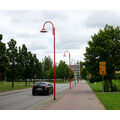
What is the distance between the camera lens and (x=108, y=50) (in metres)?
25.2

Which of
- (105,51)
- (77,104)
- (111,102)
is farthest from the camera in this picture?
(105,51)

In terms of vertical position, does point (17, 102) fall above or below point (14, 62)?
below

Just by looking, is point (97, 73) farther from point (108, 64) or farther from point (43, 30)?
point (43, 30)

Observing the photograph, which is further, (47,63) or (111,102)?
(47,63)

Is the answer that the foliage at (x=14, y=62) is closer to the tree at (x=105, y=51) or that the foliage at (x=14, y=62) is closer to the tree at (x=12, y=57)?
the tree at (x=12, y=57)

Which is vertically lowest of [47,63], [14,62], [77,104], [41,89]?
[77,104]

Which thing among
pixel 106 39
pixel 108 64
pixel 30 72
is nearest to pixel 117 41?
pixel 106 39

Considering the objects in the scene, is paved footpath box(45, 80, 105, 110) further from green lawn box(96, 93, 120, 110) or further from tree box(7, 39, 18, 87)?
tree box(7, 39, 18, 87)

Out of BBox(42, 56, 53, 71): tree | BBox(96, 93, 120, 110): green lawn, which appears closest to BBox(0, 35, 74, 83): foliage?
BBox(96, 93, 120, 110): green lawn

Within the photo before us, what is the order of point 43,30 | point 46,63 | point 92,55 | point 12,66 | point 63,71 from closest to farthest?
point 43,30 → point 92,55 → point 12,66 → point 63,71 → point 46,63

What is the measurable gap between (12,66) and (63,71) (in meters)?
47.0

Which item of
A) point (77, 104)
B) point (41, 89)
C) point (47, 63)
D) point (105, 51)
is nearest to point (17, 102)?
point (77, 104)

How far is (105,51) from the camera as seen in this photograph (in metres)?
25.2

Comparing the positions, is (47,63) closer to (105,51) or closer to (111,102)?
(105,51)
